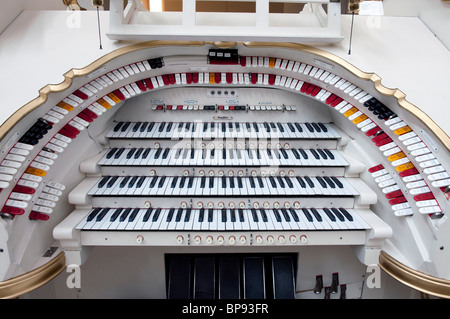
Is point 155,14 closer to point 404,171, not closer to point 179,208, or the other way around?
point 179,208

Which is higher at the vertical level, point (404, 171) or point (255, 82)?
point (255, 82)

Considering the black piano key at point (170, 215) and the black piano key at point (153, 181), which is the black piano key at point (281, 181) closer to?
the black piano key at point (170, 215)

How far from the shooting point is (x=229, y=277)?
7.44 ft

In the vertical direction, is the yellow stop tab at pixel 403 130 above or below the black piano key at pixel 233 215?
above

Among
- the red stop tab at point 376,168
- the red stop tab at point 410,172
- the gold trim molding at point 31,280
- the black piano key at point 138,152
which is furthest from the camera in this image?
the black piano key at point 138,152

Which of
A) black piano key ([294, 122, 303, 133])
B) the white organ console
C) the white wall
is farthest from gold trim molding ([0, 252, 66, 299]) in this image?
the white wall

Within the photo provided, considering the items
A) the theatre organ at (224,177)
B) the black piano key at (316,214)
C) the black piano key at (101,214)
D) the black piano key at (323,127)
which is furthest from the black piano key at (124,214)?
the black piano key at (323,127)

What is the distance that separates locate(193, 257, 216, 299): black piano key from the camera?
221 cm

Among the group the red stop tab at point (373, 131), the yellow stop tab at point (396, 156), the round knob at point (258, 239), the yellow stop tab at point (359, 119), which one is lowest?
the round knob at point (258, 239)

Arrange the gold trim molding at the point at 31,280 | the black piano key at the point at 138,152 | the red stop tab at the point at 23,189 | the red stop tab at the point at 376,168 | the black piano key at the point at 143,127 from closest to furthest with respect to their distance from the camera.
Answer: the gold trim molding at the point at 31,280, the red stop tab at the point at 23,189, the red stop tab at the point at 376,168, the black piano key at the point at 138,152, the black piano key at the point at 143,127

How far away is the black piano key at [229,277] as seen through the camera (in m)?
2.21
